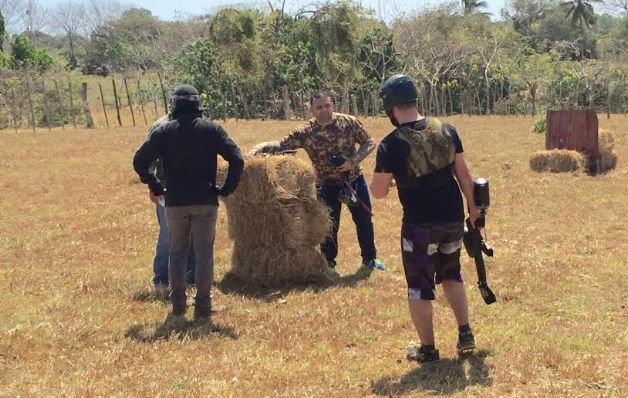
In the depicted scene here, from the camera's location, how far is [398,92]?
13.2 ft

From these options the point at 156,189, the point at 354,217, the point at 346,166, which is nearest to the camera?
the point at 156,189

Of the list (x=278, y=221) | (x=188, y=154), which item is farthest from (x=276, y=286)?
(x=188, y=154)

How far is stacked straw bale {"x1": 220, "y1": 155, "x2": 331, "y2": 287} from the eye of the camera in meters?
6.25

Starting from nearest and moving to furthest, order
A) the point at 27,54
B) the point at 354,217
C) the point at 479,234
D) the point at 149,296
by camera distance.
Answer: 1. the point at 479,234
2. the point at 149,296
3. the point at 354,217
4. the point at 27,54

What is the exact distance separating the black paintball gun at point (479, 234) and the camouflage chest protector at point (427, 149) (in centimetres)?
35

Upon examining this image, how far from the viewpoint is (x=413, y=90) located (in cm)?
407

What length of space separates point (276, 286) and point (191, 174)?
173cm

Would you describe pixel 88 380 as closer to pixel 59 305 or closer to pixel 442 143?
pixel 59 305

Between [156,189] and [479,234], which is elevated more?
[156,189]

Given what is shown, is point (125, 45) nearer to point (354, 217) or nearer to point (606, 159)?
point (606, 159)

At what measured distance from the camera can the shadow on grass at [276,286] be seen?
247 inches

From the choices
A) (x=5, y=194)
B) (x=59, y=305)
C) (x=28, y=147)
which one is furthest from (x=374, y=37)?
(x=59, y=305)

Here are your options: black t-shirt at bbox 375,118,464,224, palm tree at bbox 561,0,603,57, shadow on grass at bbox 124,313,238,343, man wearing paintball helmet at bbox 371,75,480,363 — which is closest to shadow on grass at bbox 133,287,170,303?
shadow on grass at bbox 124,313,238,343

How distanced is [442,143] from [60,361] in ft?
10.0
